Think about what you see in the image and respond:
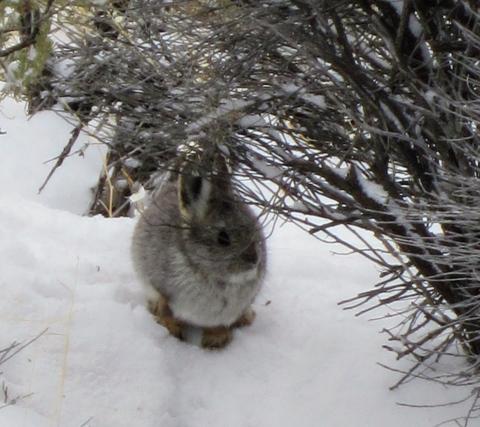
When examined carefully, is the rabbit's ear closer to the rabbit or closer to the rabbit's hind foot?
the rabbit

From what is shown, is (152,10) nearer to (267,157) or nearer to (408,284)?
(267,157)

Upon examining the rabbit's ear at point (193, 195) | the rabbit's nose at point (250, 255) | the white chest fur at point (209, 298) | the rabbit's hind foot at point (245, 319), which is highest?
the rabbit's ear at point (193, 195)

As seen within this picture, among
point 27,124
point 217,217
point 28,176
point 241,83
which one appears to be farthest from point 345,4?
point 27,124

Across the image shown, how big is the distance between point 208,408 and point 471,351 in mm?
1206

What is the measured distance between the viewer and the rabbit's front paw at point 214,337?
5.20 metres

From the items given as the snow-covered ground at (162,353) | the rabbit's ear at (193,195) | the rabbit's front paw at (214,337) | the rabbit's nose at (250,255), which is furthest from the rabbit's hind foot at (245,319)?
the rabbit's ear at (193,195)

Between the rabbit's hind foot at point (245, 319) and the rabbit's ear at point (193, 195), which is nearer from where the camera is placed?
the rabbit's ear at point (193, 195)

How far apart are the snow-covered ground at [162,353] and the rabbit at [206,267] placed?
4.9 inches

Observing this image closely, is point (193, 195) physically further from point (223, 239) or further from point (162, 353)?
point (162, 353)

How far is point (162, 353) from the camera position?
505cm

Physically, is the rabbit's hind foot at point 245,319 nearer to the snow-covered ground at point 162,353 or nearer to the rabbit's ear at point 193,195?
the snow-covered ground at point 162,353

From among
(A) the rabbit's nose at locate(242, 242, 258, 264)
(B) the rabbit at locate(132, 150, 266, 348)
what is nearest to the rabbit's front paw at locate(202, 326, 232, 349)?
(B) the rabbit at locate(132, 150, 266, 348)

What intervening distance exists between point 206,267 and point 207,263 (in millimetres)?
24

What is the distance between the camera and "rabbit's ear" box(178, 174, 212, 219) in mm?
4949
